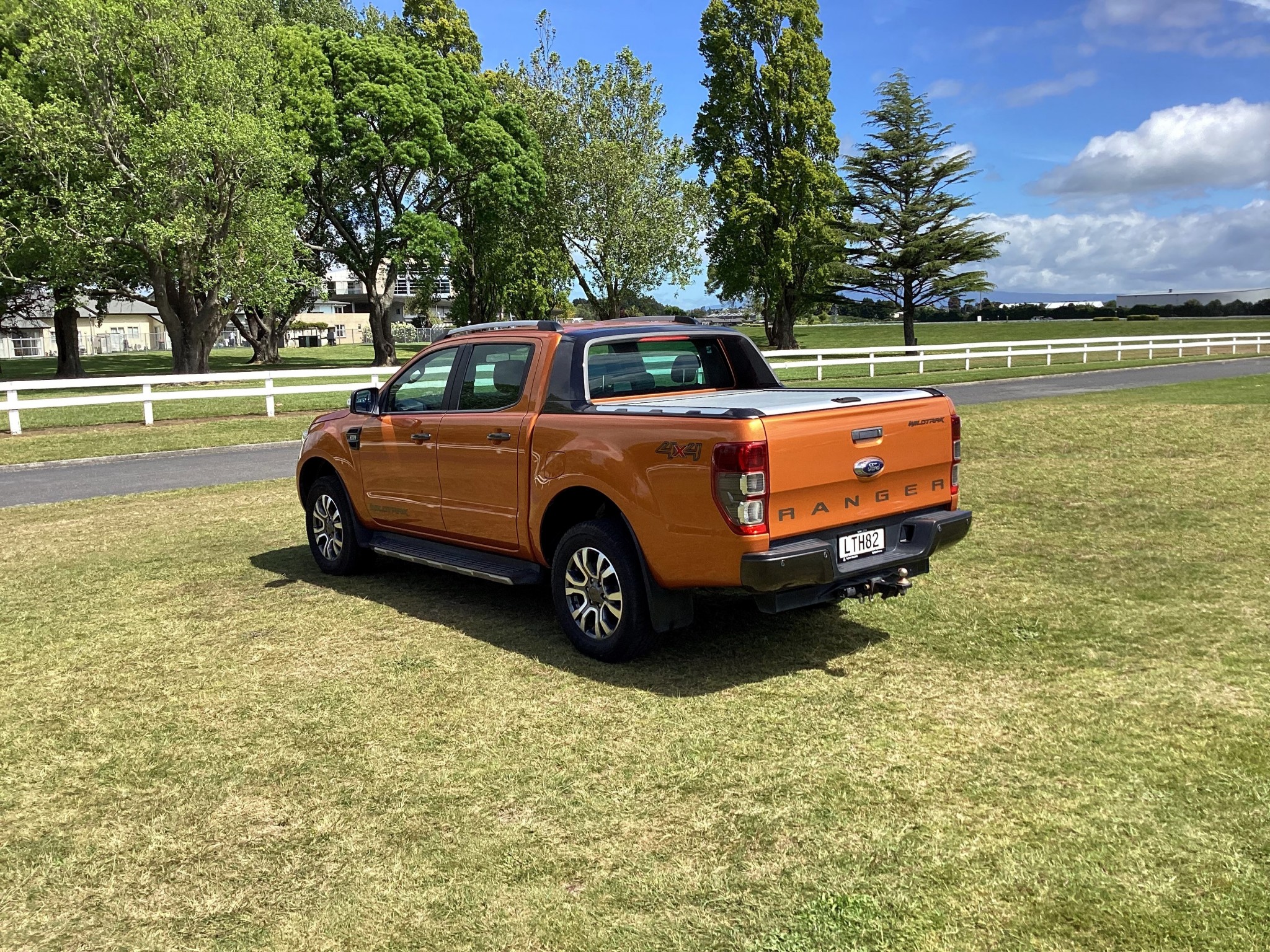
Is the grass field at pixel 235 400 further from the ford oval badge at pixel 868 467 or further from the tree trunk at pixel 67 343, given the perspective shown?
the ford oval badge at pixel 868 467

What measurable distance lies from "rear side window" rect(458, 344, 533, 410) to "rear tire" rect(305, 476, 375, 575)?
170 centimetres

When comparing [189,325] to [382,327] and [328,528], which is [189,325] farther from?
[328,528]

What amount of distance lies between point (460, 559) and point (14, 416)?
1644 centimetres

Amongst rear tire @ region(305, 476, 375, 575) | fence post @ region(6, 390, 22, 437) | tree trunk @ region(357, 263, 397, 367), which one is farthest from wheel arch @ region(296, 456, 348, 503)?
tree trunk @ region(357, 263, 397, 367)

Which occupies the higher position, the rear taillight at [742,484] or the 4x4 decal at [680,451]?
the 4x4 decal at [680,451]

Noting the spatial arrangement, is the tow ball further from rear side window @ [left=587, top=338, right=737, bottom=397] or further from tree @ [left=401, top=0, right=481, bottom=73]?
tree @ [left=401, top=0, right=481, bottom=73]

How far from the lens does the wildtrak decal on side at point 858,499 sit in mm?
5074

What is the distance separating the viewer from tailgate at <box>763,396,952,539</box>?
5.05m

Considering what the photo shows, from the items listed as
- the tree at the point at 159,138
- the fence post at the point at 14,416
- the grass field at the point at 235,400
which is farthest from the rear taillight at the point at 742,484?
the tree at the point at 159,138

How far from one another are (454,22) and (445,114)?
11624 mm

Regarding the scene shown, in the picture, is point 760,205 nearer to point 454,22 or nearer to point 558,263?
point 558,263

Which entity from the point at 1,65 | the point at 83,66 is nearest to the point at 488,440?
the point at 83,66

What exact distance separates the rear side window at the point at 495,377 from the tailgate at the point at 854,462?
1996mm

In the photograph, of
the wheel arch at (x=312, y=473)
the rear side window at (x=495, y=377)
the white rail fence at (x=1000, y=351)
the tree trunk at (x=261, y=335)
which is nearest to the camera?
the rear side window at (x=495, y=377)
